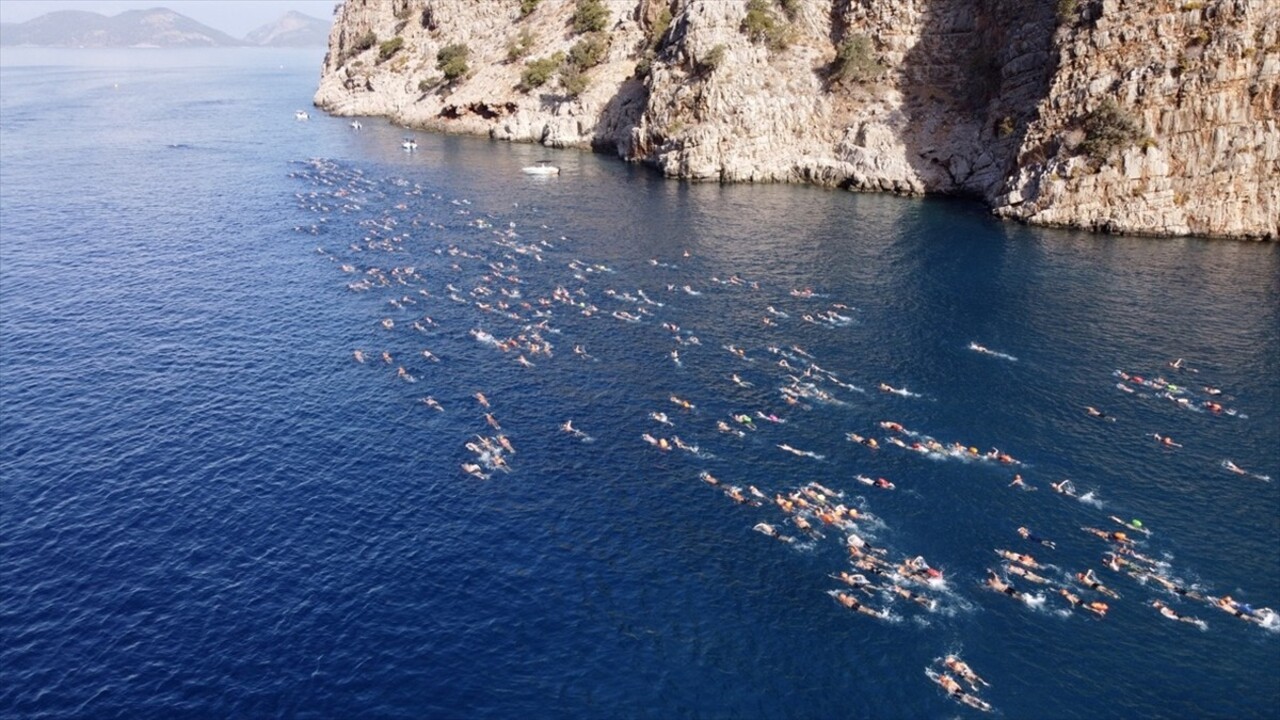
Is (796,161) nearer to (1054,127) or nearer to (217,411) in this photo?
(1054,127)

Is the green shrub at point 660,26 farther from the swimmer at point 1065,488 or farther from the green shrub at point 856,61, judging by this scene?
the swimmer at point 1065,488

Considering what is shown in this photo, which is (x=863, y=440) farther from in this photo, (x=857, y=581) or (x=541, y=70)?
(x=541, y=70)

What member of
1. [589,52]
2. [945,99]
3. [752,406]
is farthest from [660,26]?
[752,406]

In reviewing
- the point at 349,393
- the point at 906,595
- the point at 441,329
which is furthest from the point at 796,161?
the point at 906,595

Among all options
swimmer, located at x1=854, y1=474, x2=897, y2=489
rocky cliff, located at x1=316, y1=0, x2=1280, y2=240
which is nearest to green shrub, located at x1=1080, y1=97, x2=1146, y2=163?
rocky cliff, located at x1=316, y1=0, x2=1280, y2=240

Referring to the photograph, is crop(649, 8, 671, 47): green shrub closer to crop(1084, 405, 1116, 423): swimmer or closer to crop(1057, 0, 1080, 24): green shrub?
crop(1057, 0, 1080, 24): green shrub

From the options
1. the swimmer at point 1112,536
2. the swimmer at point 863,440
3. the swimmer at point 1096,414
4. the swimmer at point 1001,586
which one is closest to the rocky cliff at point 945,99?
the swimmer at point 1096,414
